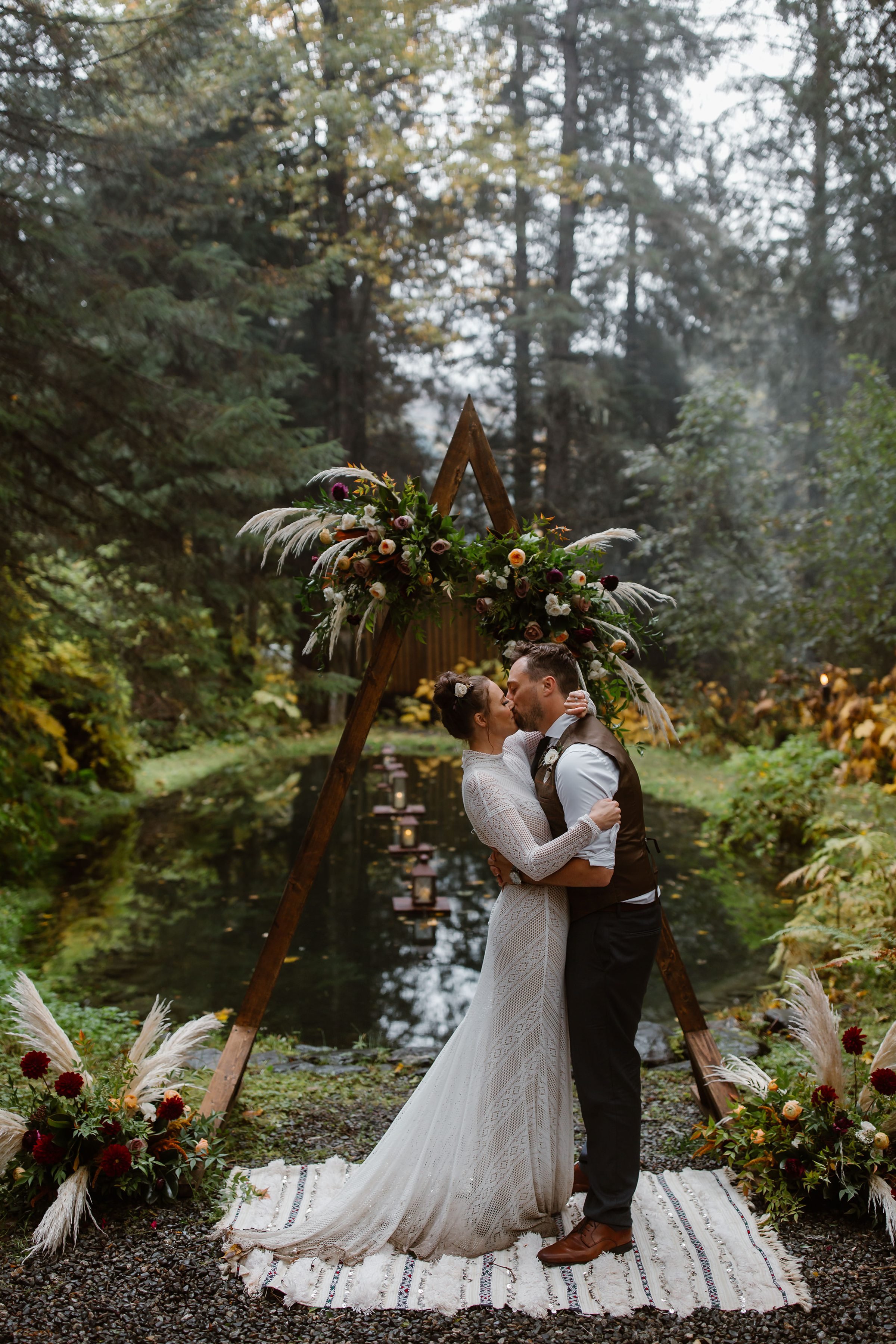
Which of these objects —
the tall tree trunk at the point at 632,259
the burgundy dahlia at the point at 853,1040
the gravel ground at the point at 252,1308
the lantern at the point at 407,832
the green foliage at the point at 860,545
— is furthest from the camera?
the tall tree trunk at the point at 632,259

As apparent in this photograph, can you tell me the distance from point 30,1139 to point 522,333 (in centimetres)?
1677

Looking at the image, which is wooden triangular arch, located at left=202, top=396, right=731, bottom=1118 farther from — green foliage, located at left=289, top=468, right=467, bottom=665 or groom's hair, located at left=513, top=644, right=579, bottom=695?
groom's hair, located at left=513, top=644, right=579, bottom=695

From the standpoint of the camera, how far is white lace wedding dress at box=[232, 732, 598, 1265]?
3.04 m

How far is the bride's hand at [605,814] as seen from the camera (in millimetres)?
2840

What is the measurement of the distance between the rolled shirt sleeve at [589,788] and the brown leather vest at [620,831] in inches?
1.5

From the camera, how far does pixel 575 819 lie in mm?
2939

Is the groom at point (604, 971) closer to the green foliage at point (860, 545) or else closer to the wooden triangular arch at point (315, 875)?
the wooden triangular arch at point (315, 875)

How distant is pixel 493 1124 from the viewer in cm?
306

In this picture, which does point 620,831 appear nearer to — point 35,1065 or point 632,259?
point 35,1065

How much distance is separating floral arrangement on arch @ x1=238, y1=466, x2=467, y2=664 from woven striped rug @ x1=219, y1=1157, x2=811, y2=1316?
1996mm

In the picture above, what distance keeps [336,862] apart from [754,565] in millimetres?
8601

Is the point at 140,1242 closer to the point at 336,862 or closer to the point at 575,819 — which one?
the point at 575,819

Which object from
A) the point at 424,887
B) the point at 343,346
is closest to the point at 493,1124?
the point at 424,887

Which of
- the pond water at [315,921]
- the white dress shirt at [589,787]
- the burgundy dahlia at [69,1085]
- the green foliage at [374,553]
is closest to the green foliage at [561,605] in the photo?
the green foliage at [374,553]
